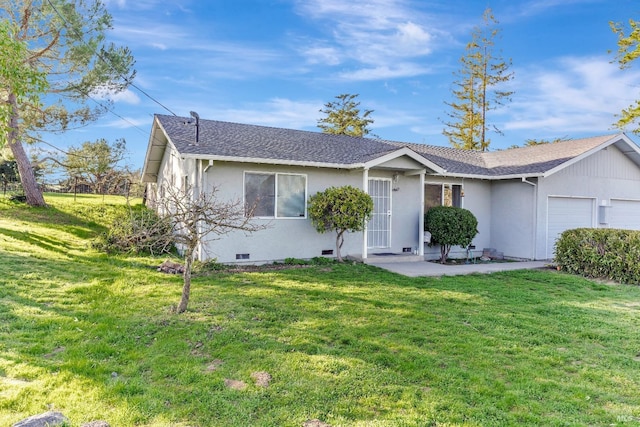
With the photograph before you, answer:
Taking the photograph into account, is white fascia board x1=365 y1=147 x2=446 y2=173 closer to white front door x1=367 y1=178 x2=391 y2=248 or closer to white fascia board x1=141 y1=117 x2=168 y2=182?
white front door x1=367 y1=178 x2=391 y2=248

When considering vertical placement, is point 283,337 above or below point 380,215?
below

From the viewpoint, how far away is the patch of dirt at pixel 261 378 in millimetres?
3733

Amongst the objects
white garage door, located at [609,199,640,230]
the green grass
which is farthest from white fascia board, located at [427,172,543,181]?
the green grass

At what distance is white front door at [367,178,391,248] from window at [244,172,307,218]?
2.34 m

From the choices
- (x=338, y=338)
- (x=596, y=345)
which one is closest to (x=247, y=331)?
(x=338, y=338)

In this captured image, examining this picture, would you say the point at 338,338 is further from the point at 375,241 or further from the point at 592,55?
the point at 592,55

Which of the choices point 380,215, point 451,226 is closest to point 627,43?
point 451,226

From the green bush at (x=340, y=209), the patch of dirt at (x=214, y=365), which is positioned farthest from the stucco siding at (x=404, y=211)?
the patch of dirt at (x=214, y=365)

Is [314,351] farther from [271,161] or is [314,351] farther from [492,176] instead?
[492,176]

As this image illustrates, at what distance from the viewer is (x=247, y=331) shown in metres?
5.09

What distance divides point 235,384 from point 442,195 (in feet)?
35.2

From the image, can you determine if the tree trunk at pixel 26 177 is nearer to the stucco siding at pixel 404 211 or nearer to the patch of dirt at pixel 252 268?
the patch of dirt at pixel 252 268

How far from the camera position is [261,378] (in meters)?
3.85

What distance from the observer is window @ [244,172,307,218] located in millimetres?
10164
